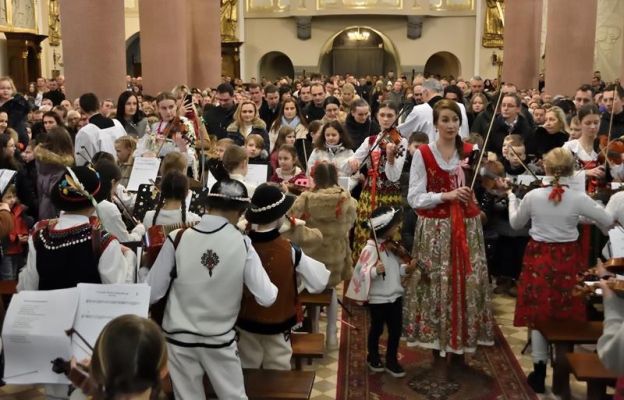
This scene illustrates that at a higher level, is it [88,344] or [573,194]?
[573,194]

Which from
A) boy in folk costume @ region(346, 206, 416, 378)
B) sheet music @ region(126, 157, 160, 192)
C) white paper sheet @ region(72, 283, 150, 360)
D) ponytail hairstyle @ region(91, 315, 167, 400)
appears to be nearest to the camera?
ponytail hairstyle @ region(91, 315, 167, 400)

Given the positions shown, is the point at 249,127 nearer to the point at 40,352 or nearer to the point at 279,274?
the point at 279,274

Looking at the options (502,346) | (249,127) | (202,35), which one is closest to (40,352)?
(502,346)

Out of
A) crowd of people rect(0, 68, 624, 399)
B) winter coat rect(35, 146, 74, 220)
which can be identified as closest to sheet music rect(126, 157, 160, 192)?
crowd of people rect(0, 68, 624, 399)

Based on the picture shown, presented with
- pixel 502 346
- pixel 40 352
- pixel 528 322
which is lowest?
pixel 502 346

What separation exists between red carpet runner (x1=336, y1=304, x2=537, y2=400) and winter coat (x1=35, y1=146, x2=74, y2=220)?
274 cm

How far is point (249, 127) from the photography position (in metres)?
8.32

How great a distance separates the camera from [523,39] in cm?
1605

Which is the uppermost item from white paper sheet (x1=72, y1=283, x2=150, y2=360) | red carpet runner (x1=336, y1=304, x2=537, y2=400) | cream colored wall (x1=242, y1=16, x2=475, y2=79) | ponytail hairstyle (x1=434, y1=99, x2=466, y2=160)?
cream colored wall (x1=242, y1=16, x2=475, y2=79)

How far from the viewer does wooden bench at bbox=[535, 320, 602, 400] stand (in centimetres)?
484

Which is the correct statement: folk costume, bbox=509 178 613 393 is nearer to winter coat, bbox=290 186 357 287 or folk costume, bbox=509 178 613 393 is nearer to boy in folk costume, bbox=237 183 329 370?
winter coat, bbox=290 186 357 287

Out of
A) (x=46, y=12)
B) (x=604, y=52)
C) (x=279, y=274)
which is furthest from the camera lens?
(x=46, y=12)

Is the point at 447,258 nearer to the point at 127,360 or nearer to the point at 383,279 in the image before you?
the point at 383,279

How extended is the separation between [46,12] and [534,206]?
74.9ft
